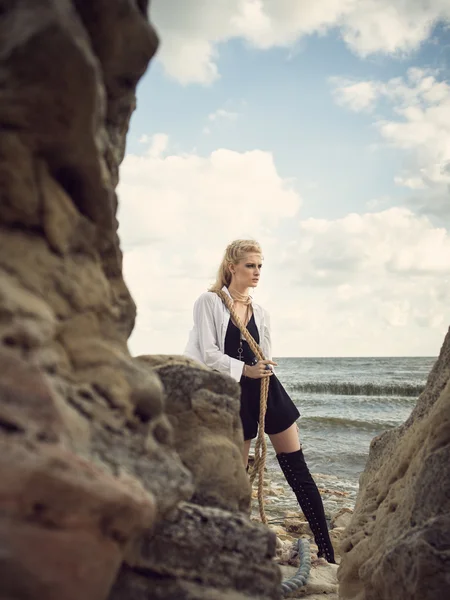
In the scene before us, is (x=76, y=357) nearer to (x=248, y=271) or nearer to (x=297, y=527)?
(x=248, y=271)

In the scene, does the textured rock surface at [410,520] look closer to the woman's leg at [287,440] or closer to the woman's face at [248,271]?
the woman's leg at [287,440]

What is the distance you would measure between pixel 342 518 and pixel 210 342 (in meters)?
2.92

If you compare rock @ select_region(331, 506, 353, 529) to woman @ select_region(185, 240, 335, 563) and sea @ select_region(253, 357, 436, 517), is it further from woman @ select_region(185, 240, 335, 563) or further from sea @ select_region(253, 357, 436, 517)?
woman @ select_region(185, 240, 335, 563)

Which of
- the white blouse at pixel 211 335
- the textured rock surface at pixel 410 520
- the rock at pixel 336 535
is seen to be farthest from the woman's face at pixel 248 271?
the rock at pixel 336 535

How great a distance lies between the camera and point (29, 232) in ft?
4.74

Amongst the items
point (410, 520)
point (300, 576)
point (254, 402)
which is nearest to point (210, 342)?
point (254, 402)

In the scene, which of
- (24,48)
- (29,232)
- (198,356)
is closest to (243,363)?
(198,356)

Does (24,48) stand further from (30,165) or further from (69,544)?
(69,544)

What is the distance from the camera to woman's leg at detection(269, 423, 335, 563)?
166 inches

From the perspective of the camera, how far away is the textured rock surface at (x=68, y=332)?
3.75 feet

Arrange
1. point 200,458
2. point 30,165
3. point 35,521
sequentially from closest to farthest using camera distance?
point 35,521, point 30,165, point 200,458

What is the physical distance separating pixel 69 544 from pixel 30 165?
101 cm

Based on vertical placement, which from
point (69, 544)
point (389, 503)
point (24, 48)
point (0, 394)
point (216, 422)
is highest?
point (24, 48)

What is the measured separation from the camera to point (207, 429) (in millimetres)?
2123
